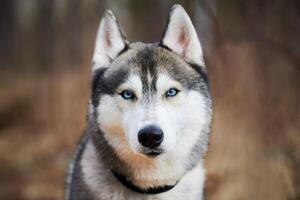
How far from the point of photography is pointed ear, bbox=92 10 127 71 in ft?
4.64

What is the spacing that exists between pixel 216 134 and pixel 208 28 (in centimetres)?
38

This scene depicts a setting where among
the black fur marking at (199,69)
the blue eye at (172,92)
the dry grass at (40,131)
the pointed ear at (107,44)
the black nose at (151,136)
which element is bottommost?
the dry grass at (40,131)

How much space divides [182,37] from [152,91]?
0.20 meters

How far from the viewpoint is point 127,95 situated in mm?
1336

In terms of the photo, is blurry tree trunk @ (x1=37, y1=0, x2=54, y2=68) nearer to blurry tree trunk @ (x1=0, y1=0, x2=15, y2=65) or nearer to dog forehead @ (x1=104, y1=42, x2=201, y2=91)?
blurry tree trunk @ (x1=0, y1=0, x2=15, y2=65)

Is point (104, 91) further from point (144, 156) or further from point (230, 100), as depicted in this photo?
point (230, 100)

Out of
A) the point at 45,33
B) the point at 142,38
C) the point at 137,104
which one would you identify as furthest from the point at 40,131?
the point at 137,104

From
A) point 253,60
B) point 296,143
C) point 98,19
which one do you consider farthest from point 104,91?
point 296,143

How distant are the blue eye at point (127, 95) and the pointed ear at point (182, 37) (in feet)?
0.61

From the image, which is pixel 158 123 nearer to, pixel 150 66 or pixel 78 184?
pixel 150 66

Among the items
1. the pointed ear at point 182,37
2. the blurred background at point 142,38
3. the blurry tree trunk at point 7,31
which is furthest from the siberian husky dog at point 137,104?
the blurry tree trunk at point 7,31

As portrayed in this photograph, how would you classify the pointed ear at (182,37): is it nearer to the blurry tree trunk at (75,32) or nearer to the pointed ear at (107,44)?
the pointed ear at (107,44)

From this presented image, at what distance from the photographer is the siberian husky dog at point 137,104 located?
134 cm

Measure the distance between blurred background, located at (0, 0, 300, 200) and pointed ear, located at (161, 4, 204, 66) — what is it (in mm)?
340
